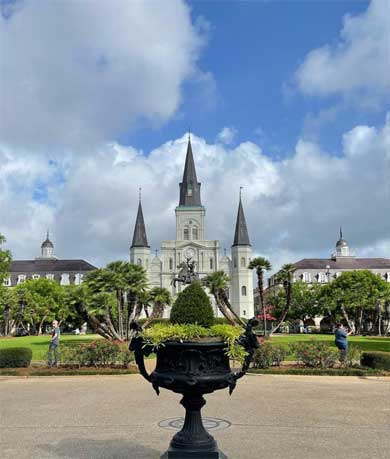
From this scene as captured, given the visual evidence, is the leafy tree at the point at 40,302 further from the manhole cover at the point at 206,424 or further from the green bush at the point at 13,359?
the manhole cover at the point at 206,424

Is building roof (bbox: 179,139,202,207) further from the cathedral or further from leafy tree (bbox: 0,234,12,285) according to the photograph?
leafy tree (bbox: 0,234,12,285)

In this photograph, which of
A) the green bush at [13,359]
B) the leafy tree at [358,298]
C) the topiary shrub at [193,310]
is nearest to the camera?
the topiary shrub at [193,310]

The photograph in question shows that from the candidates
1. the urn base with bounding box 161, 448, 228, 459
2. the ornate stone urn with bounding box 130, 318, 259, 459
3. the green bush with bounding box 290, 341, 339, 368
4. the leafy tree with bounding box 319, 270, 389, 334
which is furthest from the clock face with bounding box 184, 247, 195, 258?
the urn base with bounding box 161, 448, 228, 459

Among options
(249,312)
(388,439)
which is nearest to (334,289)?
(249,312)

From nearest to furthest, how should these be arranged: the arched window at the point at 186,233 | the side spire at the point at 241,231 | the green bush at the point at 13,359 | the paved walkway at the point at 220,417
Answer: the paved walkway at the point at 220,417
the green bush at the point at 13,359
the side spire at the point at 241,231
the arched window at the point at 186,233

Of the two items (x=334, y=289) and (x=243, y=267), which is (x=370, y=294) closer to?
(x=334, y=289)

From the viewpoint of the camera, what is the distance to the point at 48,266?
104875 millimetres

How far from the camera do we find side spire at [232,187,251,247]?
3851 inches

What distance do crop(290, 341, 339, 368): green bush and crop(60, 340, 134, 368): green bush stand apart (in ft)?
20.2

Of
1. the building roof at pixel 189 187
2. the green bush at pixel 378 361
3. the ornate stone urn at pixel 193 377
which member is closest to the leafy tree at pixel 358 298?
the green bush at pixel 378 361

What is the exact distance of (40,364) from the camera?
19.7m

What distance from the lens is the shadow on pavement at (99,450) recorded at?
22.4 ft

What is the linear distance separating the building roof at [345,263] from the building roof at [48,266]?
4501 cm

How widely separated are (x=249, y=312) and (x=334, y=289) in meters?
31.3
